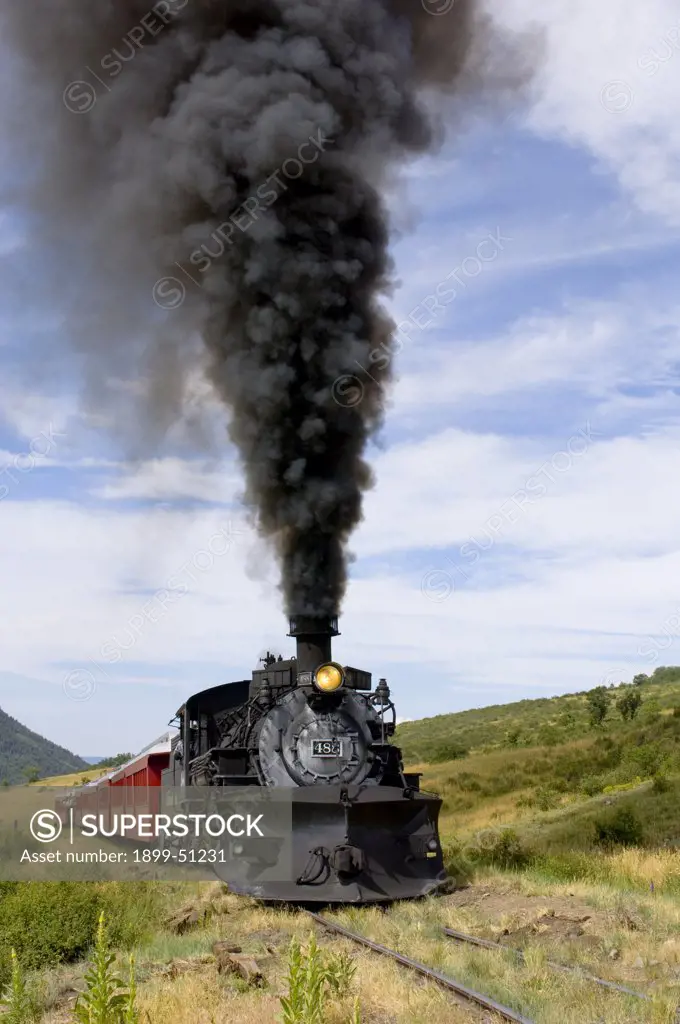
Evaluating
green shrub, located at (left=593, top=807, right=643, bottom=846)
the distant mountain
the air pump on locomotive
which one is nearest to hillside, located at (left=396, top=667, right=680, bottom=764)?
green shrub, located at (left=593, top=807, right=643, bottom=846)

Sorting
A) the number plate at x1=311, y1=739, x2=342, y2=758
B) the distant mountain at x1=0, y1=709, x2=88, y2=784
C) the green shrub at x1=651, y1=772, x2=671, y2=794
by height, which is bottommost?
the green shrub at x1=651, y1=772, x2=671, y2=794

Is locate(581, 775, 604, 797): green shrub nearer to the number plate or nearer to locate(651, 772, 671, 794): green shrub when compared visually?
locate(651, 772, 671, 794): green shrub

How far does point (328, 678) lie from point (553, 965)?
421cm

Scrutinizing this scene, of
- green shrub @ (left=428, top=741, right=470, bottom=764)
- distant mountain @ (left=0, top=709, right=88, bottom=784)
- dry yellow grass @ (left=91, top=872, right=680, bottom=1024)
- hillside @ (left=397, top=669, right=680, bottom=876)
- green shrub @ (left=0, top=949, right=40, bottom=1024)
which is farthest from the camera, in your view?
distant mountain @ (left=0, top=709, right=88, bottom=784)

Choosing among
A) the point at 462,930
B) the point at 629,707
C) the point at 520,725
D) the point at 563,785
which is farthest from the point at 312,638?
the point at 520,725

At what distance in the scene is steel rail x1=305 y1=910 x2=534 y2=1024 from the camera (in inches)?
232

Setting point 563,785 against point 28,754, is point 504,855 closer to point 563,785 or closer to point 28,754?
point 563,785

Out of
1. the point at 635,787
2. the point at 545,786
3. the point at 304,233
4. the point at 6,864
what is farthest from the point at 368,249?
the point at 545,786

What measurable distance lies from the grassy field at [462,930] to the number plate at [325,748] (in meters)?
1.70

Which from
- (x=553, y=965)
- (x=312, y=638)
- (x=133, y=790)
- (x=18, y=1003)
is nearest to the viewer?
(x=18, y=1003)

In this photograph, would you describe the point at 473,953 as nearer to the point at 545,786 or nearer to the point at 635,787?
the point at 635,787

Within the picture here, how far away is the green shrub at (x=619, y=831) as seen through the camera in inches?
642

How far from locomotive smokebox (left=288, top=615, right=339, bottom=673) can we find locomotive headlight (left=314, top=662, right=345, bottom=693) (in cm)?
42

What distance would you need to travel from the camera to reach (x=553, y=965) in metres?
7.26
